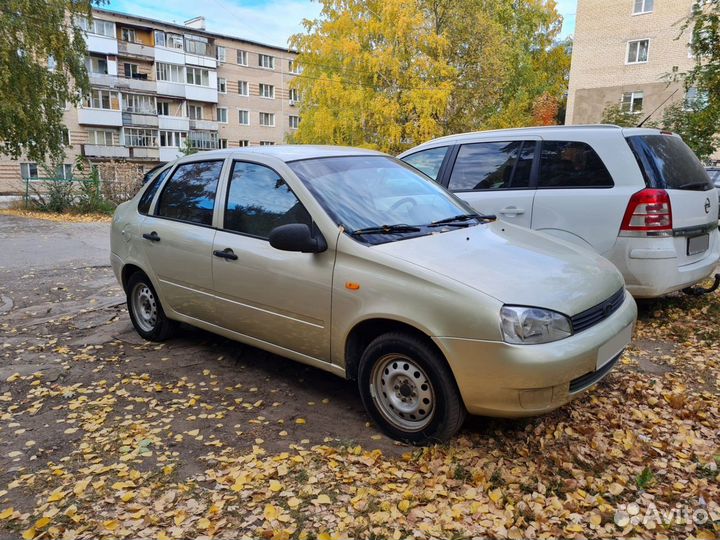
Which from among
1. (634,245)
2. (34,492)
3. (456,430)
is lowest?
(34,492)

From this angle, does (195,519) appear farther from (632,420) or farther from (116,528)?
(632,420)

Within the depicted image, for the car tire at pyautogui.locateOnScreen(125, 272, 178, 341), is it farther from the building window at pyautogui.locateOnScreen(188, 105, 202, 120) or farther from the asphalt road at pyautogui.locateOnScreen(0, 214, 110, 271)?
the building window at pyautogui.locateOnScreen(188, 105, 202, 120)

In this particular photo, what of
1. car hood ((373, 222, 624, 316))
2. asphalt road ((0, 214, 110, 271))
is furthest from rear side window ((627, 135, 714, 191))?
asphalt road ((0, 214, 110, 271))

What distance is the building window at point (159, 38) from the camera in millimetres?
47844

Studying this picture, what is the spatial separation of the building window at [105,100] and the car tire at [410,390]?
4887 centimetres

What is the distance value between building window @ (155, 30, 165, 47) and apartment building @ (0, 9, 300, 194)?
82mm

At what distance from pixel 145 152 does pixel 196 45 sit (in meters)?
11.0

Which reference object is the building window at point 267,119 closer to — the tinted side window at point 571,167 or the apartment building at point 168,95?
the apartment building at point 168,95

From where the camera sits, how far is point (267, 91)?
55125 millimetres

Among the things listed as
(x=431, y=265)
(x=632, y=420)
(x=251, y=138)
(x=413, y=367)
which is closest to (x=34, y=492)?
(x=413, y=367)

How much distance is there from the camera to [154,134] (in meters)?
48.8

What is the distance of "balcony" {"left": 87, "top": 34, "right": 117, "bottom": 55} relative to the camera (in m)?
44.8

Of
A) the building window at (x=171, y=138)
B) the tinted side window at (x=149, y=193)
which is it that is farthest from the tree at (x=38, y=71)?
the building window at (x=171, y=138)

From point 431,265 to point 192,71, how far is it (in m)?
52.4
